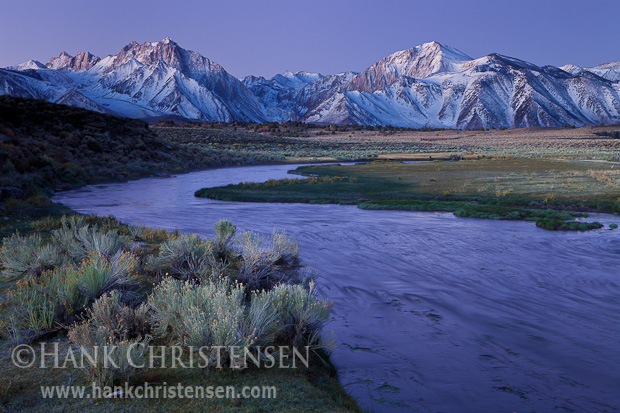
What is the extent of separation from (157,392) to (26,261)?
5.59 m

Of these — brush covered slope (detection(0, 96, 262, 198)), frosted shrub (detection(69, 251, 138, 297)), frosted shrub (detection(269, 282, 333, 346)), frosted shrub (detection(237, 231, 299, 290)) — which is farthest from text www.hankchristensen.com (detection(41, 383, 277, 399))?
brush covered slope (detection(0, 96, 262, 198))

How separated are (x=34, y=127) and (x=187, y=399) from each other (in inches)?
1724

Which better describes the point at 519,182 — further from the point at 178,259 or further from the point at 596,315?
the point at 178,259

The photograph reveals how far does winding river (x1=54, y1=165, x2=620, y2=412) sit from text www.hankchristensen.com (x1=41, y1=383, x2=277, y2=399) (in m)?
1.37

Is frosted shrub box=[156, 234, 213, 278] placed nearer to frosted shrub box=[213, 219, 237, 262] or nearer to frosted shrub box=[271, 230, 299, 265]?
frosted shrub box=[213, 219, 237, 262]

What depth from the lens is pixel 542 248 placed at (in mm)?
13711

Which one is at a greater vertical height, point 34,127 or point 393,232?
point 34,127

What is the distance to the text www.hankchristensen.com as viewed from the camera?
16.1 ft

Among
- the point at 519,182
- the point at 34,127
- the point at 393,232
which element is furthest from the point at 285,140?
the point at 393,232

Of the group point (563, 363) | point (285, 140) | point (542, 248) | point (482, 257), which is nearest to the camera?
point (563, 363)

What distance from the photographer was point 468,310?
876cm

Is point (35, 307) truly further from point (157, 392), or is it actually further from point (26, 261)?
Result: point (26, 261)

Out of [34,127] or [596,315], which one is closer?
[596,315]

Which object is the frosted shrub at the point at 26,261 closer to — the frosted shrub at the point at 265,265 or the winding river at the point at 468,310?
the frosted shrub at the point at 265,265
